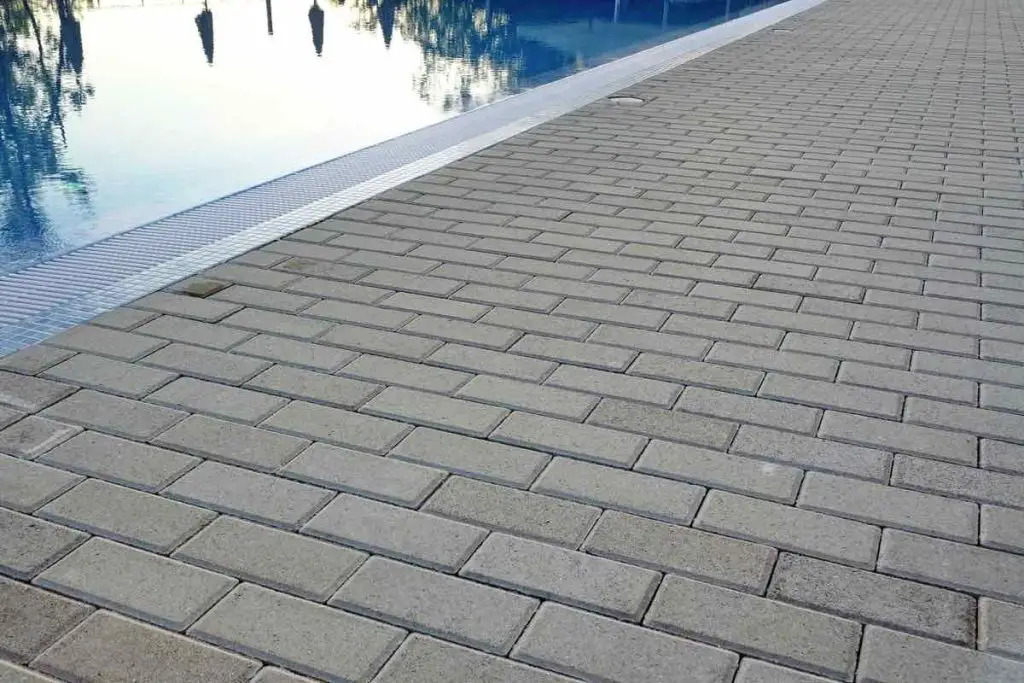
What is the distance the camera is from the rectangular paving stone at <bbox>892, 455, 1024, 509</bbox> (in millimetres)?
2969

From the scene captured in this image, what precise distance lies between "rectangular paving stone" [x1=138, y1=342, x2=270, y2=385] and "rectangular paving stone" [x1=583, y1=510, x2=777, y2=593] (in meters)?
1.58

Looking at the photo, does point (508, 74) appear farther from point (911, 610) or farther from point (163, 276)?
point (911, 610)

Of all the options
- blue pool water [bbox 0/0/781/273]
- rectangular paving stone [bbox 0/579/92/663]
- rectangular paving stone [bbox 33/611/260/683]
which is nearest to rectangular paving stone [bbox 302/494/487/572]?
rectangular paving stone [bbox 33/611/260/683]

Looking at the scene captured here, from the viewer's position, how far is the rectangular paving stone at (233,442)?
310cm

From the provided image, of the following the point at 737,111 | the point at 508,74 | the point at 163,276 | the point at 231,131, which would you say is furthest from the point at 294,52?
the point at 163,276

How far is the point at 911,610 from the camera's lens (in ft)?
8.08

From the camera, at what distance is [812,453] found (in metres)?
3.19

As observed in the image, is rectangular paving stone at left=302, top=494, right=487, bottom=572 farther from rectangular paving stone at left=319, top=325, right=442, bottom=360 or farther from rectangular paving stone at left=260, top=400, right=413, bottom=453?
rectangular paving stone at left=319, top=325, right=442, bottom=360

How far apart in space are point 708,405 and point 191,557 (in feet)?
Result: 5.91

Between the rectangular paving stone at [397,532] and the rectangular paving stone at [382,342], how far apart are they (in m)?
1.10

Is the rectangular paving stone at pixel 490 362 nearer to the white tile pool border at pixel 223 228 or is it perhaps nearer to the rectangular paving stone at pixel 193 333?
the rectangular paving stone at pixel 193 333

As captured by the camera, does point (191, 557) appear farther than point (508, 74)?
No

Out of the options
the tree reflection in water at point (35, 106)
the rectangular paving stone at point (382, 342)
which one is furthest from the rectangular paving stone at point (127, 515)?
the tree reflection in water at point (35, 106)

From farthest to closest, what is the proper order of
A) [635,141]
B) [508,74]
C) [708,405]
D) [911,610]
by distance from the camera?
1. [508,74]
2. [635,141]
3. [708,405]
4. [911,610]
